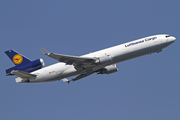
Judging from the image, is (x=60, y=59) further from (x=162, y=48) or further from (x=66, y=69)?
(x=162, y=48)

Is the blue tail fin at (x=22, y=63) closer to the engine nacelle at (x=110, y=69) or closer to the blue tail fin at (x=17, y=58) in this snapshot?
the blue tail fin at (x=17, y=58)

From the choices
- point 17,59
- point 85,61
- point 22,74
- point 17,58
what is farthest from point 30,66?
point 85,61

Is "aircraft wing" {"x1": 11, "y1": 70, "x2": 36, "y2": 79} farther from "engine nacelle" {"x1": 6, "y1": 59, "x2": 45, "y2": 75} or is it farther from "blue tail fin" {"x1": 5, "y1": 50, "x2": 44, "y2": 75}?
"engine nacelle" {"x1": 6, "y1": 59, "x2": 45, "y2": 75}

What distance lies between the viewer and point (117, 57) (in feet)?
154

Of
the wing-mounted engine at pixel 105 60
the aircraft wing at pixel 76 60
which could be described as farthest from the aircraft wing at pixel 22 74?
the wing-mounted engine at pixel 105 60

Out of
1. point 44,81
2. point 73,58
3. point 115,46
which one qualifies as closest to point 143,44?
point 115,46


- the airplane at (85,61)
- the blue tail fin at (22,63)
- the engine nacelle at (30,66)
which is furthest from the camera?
the blue tail fin at (22,63)

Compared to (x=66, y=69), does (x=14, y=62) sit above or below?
above

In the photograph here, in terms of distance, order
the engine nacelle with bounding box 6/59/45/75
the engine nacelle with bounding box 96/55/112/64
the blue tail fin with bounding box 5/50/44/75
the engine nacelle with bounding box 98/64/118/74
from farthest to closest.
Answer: the engine nacelle with bounding box 98/64/118/74 → the blue tail fin with bounding box 5/50/44/75 → the engine nacelle with bounding box 6/59/45/75 → the engine nacelle with bounding box 96/55/112/64

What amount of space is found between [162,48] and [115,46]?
820 centimetres

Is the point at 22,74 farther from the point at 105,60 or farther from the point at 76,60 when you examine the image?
the point at 105,60

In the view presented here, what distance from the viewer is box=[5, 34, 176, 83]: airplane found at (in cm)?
4669

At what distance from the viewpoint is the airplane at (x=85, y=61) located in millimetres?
46688

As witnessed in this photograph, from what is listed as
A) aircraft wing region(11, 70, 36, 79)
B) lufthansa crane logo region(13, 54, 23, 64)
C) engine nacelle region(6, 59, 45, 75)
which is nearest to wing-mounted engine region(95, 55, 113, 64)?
engine nacelle region(6, 59, 45, 75)
